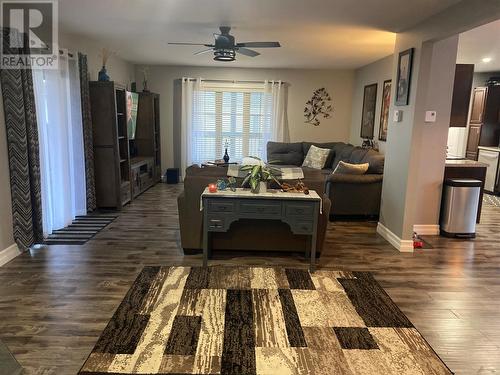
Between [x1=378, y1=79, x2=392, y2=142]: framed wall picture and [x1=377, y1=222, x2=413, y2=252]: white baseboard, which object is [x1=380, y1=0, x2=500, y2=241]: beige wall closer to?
[x1=377, y1=222, x2=413, y2=252]: white baseboard

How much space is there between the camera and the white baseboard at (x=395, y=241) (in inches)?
167

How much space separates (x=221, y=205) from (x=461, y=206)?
3043mm

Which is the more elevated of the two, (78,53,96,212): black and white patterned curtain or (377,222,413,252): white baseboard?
(78,53,96,212): black and white patterned curtain

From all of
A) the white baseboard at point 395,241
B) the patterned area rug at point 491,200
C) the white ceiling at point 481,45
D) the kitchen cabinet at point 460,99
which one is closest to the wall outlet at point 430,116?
the kitchen cabinet at point 460,99

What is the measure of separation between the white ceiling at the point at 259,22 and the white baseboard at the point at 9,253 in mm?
2293

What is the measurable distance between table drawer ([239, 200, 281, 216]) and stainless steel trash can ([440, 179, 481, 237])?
2520 millimetres

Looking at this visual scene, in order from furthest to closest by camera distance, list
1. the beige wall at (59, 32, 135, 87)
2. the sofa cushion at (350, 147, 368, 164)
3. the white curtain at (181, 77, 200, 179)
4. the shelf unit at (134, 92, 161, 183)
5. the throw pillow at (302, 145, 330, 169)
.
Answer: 1. the white curtain at (181, 77, 200, 179)
2. the shelf unit at (134, 92, 161, 183)
3. the throw pillow at (302, 145, 330, 169)
4. the sofa cushion at (350, 147, 368, 164)
5. the beige wall at (59, 32, 135, 87)

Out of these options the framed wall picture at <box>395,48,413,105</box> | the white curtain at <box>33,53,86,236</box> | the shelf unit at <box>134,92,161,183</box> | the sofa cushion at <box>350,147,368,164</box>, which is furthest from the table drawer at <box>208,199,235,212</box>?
the shelf unit at <box>134,92,161,183</box>

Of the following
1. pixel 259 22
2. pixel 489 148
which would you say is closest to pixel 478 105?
pixel 489 148

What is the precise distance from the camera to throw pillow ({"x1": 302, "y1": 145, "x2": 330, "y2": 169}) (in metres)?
7.11

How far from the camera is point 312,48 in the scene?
18.0 ft

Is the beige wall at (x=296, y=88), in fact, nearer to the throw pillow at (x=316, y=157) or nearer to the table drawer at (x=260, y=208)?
the throw pillow at (x=316, y=157)

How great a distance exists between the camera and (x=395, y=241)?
4.37 meters

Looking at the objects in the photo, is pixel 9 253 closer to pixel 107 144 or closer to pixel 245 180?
pixel 107 144
